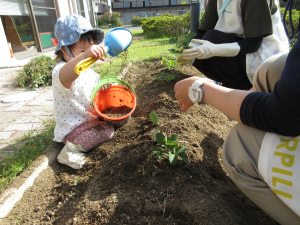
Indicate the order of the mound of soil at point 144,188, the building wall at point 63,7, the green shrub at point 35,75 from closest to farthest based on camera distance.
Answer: the mound of soil at point 144,188
the green shrub at point 35,75
the building wall at point 63,7

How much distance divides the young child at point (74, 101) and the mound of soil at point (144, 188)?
0.33ft

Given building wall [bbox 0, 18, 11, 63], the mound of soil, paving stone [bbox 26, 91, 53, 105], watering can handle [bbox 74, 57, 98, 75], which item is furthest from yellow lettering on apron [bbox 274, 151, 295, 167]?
building wall [bbox 0, 18, 11, 63]

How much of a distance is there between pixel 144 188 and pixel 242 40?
1.53 metres

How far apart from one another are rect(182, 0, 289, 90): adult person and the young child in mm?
962

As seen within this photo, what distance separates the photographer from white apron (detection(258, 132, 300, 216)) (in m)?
0.79

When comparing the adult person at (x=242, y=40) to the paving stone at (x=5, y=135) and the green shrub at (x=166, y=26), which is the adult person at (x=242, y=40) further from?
the green shrub at (x=166, y=26)

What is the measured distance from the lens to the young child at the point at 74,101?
1.69m

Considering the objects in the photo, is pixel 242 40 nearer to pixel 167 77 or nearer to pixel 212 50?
pixel 212 50

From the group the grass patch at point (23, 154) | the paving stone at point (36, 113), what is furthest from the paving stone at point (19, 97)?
the grass patch at point (23, 154)

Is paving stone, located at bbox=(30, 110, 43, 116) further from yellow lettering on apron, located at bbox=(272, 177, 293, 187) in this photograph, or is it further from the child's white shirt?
yellow lettering on apron, located at bbox=(272, 177, 293, 187)

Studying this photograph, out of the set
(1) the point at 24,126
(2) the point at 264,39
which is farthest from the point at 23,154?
(2) the point at 264,39

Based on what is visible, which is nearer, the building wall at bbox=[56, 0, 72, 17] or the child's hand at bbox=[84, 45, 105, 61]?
the child's hand at bbox=[84, 45, 105, 61]

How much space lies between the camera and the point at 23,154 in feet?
5.95

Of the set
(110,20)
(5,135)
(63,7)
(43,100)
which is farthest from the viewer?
(110,20)
